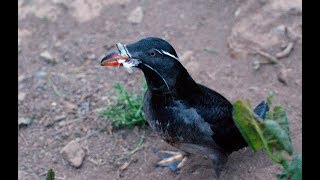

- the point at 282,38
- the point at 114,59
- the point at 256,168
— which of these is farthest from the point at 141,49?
the point at 282,38

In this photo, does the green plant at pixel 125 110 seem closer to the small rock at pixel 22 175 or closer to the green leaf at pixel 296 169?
the small rock at pixel 22 175

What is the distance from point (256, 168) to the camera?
4.79m

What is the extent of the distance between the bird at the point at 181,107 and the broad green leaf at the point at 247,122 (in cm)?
106

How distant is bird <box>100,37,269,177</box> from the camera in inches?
162

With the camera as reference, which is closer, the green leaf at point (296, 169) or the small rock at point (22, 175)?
the green leaf at point (296, 169)

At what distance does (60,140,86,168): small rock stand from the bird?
1044 millimetres

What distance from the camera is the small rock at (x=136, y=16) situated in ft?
22.8

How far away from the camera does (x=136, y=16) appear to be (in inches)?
275

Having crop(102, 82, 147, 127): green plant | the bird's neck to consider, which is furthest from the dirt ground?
the bird's neck

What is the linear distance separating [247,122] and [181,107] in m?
1.19

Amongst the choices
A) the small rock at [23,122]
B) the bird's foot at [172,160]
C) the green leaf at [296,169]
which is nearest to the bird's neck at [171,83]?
the bird's foot at [172,160]

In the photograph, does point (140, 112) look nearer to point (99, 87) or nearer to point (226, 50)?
point (99, 87)

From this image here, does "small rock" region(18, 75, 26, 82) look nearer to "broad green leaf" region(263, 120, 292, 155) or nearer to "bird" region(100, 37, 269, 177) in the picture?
"bird" region(100, 37, 269, 177)

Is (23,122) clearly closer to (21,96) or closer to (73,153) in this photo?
(21,96)
